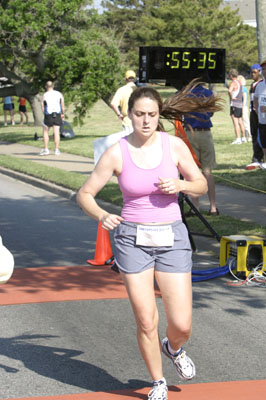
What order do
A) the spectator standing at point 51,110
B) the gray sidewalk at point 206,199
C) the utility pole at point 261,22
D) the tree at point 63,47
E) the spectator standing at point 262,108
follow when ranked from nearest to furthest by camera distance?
1. the gray sidewalk at point 206,199
2. the spectator standing at point 262,108
3. the utility pole at point 261,22
4. the spectator standing at point 51,110
5. the tree at point 63,47

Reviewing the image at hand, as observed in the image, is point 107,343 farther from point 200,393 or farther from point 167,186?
point 167,186

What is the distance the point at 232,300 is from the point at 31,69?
23873 millimetres

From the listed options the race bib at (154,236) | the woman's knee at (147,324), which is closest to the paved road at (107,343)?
the woman's knee at (147,324)

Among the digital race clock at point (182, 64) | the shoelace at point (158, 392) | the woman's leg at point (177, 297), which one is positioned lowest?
the shoelace at point (158, 392)

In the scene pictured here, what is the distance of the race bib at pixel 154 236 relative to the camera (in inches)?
188

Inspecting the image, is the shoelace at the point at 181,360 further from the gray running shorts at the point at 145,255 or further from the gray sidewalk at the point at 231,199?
the gray sidewalk at the point at 231,199

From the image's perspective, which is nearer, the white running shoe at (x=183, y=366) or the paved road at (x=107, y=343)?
the white running shoe at (x=183, y=366)

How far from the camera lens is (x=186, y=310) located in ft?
16.0

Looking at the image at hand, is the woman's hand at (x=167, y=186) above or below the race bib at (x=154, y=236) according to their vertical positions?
above

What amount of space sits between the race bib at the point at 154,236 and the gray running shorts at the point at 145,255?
4 cm

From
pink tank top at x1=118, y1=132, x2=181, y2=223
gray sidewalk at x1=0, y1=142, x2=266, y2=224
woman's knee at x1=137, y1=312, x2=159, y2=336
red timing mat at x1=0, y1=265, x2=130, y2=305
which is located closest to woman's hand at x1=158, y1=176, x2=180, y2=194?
pink tank top at x1=118, y1=132, x2=181, y2=223

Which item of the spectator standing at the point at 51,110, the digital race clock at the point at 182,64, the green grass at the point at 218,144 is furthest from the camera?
the spectator standing at the point at 51,110

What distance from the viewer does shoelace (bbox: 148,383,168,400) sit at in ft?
15.8

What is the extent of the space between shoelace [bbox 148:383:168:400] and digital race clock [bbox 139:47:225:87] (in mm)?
5830
